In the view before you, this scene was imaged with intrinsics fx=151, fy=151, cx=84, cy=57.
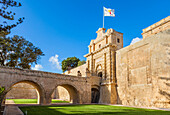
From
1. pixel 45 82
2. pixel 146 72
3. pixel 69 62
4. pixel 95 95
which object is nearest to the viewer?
pixel 146 72

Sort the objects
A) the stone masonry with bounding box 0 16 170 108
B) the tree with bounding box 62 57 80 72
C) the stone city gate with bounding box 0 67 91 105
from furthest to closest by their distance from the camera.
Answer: the tree with bounding box 62 57 80 72
the stone city gate with bounding box 0 67 91 105
the stone masonry with bounding box 0 16 170 108

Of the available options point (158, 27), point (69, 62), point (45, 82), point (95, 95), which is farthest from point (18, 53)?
point (69, 62)

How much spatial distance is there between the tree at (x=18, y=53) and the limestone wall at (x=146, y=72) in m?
12.4

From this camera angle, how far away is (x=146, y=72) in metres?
16.7

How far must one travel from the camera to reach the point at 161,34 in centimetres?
1545

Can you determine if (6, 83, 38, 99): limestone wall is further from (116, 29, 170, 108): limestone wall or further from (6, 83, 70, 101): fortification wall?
(116, 29, 170, 108): limestone wall

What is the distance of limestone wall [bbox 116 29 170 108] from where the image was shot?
1465 centimetres

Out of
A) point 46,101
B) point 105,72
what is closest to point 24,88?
point 46,101

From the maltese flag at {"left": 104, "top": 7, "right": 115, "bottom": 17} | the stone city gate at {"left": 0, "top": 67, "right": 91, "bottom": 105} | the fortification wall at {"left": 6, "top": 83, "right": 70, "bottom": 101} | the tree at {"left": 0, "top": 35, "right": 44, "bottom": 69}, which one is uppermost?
the maltese flag at {"left": 104, "top": 7, "right": 115, "bottom": 17}

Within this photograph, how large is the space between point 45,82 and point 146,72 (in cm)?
1173

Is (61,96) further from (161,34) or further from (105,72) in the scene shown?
(161,34)

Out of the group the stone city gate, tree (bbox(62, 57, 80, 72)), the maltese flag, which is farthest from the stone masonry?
tree (bbox(62, 57, 80, 72))

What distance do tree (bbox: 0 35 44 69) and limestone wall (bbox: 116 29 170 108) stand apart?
40.7 ft

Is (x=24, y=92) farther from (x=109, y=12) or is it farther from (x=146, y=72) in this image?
(x=146, y=72)
